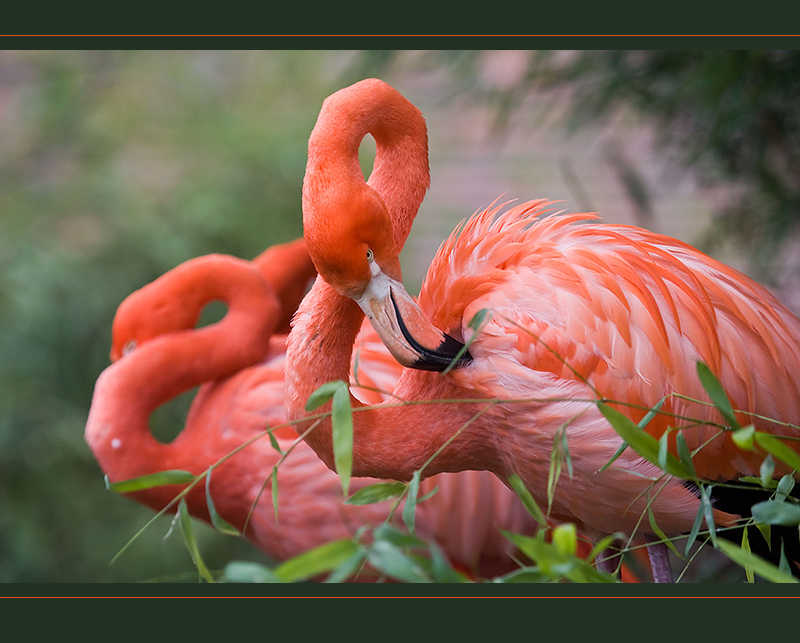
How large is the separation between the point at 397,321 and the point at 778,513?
42cm

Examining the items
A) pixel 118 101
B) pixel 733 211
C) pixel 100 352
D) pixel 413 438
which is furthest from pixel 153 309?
pixel 733 211

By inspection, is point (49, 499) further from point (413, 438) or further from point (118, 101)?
point (413, 438)

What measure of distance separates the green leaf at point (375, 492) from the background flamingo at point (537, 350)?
0.19 m

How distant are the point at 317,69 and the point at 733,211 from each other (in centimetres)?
107

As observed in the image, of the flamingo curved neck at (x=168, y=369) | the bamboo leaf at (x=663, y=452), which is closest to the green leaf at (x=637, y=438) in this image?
the bamboo leaf at (x=663, y=452)

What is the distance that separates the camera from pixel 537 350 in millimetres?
912

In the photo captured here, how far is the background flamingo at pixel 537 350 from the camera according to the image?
0.89 meters

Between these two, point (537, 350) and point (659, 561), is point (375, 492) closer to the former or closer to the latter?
point (537, 350)

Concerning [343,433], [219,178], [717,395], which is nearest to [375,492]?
[343,433]

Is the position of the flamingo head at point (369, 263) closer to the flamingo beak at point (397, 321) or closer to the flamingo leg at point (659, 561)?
the flamingo beak at point (397, 321)

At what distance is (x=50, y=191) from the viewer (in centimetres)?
188

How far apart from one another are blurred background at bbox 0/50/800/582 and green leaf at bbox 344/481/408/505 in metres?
1.01

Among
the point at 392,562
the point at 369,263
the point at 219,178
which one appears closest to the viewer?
the point at 392,562

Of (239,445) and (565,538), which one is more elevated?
(565,538)
